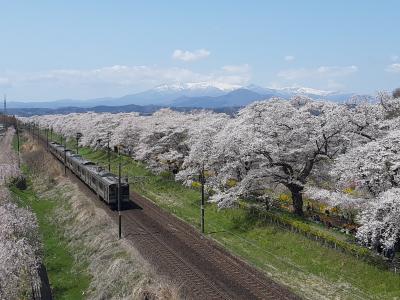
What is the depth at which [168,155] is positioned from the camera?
58000 millimetres

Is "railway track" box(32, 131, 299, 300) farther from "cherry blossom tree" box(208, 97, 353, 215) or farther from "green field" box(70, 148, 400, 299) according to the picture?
"cherry blossom tree" box(208, 97, 353, 215)

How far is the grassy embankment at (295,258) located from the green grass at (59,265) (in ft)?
35.2

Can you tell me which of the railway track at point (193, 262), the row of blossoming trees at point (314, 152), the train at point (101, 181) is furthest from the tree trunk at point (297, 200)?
the train at point (101, 181)

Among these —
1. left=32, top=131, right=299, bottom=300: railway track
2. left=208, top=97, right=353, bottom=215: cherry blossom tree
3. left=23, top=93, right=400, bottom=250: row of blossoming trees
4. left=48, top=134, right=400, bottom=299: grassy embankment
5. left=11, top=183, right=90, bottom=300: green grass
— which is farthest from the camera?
left=208, top=97, right=353, bottom=215: cherry blossom tree

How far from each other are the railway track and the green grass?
14.9 feet

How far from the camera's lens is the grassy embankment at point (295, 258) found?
25.1 metres

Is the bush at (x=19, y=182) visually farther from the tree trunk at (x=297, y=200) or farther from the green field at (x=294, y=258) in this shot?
the tree trunk at (x=297, y=200)

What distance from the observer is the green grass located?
28.5 meters

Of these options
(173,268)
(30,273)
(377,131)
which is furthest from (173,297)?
(377,131)

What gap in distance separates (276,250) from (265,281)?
20.1 ft

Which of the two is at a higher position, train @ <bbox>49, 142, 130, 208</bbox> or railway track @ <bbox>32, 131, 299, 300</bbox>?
train @ <bbox>49, 142, 130, 208</bbox>

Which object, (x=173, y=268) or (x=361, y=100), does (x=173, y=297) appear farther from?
(x=361, y=100)

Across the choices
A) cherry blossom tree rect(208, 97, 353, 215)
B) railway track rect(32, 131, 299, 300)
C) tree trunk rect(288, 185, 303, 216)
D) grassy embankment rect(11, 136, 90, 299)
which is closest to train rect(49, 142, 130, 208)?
railway track rect(32, 131, 299, 300)

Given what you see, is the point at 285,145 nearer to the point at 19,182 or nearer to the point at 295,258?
the point at 295,258
